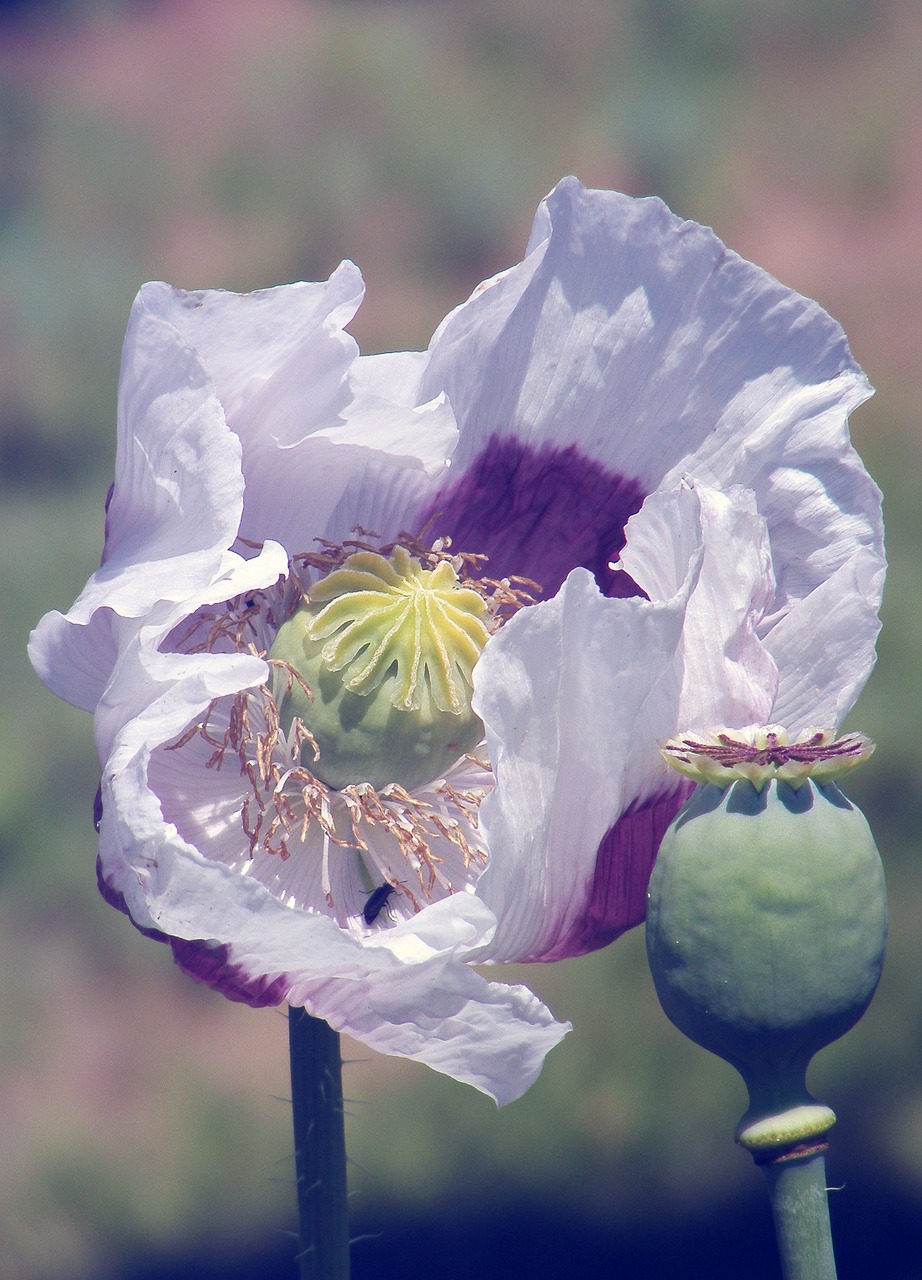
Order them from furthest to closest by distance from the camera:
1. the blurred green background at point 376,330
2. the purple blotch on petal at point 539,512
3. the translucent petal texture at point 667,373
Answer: the blurred green background at point 376,330 < the purple blotch on petal at point 539,512 < the translucent petal texture at point 667,373

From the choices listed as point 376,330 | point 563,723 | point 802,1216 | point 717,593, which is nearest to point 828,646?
point 717,593

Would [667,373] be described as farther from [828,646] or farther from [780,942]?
[780,942]

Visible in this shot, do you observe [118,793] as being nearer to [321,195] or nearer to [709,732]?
[709,732]

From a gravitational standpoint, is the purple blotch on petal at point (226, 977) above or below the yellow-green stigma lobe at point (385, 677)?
below

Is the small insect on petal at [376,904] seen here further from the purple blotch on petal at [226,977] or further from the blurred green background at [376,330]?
the blurred green background at [376,330]

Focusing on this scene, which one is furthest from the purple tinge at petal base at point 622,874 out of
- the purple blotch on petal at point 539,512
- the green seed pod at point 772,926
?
the purple blotch on petal at point 539,512

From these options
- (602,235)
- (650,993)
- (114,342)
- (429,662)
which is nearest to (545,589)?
(429,662)

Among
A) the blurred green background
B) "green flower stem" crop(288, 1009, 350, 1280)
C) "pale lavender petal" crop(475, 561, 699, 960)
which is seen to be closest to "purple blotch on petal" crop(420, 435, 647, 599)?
"pale lavender petal" crop(475, 561, 699, 960)
